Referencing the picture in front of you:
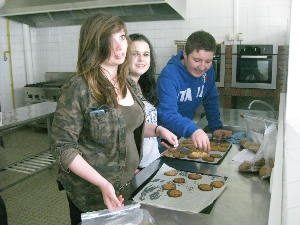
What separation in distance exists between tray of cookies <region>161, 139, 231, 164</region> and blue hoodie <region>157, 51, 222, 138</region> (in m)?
0.10

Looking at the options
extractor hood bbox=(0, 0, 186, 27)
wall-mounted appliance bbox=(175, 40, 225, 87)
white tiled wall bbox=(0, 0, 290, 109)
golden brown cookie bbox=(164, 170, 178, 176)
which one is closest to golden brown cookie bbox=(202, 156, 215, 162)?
golden brown cookie bbox=(164, 170, 178, 176)

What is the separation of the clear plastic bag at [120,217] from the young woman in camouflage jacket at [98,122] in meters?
0.07

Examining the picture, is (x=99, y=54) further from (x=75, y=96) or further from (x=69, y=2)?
(x=69, y=2)

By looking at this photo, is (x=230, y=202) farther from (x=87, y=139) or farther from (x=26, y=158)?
(x=26, y=158)

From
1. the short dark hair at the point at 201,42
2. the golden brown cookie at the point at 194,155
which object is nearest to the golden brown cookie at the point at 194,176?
the golden brown cookie at the point at 194,155

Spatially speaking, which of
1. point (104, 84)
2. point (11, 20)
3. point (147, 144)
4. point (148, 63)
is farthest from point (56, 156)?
point (11, 20)

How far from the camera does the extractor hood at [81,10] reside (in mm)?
4770

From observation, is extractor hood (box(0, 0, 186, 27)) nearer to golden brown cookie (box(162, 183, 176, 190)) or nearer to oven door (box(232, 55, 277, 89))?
oven door (box(232, 55, 277, 89))

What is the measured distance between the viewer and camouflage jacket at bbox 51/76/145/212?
47.1 inches

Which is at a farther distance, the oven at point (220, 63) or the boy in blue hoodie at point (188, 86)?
the oven at point (220, 63)

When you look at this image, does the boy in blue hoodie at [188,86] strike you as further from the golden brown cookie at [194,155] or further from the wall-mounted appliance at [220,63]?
the wall-mounted appliance at [220,63]

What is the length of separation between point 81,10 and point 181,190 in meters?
4.58

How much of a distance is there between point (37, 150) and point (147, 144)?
3.19 meters

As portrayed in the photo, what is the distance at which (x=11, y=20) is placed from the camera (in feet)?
19.0
